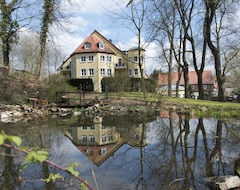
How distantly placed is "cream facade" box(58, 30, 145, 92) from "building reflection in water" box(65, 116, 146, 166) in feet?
103

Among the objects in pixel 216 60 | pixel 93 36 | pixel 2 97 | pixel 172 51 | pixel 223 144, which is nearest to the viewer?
pixel 223 144

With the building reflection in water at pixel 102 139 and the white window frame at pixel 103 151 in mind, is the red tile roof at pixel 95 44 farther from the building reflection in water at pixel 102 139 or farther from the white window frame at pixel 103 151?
the white window frame at pixel 103 151

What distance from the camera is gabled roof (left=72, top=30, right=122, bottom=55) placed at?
146 feet

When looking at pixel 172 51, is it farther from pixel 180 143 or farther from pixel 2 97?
pixel 180 143

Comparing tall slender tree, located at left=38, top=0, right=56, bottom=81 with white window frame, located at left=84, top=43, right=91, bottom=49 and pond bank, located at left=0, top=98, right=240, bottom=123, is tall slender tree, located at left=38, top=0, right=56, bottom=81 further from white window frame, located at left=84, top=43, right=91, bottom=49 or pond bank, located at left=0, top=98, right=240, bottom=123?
white window frame, located at left=84, top=43, right=91, bottom=49

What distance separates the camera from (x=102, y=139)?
327 inches

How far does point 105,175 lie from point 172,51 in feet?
90.7

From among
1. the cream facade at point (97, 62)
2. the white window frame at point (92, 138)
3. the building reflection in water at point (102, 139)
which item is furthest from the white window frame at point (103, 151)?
the cream facade at point (97, 62)

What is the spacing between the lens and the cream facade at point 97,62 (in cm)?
4372

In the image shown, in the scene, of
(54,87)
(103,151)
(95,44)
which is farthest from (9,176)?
(95,44)

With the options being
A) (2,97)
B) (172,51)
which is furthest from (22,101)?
(172,51)

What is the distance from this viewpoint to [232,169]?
5.00m

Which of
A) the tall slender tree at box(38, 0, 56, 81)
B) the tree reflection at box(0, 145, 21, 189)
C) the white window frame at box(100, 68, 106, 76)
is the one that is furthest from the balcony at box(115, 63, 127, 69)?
the tree reflection at box(0, 145, 21, 189)

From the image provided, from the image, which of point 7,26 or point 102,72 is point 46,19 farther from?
point 102,72
